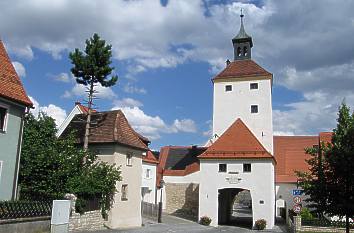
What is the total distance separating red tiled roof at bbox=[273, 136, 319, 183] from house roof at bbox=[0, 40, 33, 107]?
32.1 metres

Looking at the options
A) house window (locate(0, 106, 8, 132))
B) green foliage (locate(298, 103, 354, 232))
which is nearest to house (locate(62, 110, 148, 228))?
house window (locate(0, 106, 8, 132))

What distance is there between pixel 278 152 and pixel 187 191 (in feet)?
41.5

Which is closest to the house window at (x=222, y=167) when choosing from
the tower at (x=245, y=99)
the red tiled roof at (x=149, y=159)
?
the tower at (x=245, y=99)

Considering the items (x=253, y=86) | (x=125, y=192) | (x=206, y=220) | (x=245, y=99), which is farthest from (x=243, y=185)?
(x=125, y=192)

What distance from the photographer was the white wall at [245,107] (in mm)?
41531

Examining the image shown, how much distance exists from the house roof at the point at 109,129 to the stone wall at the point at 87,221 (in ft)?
16.7

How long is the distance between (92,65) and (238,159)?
54.6 feet

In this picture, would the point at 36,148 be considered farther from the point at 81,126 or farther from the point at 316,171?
the point at 316,171

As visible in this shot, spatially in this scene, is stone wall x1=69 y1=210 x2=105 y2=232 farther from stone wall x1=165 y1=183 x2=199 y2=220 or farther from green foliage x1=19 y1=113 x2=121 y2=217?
stone wall x1=165 y1=183 x2=199 y2=220

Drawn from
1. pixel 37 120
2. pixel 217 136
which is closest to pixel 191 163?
pixel 217 136

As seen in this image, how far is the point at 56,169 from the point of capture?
76.0 feet

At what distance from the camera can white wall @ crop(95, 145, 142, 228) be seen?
27016mm

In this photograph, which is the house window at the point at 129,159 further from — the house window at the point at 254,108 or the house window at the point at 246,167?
the house window at the point at 254,108

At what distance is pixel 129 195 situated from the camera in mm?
28953
